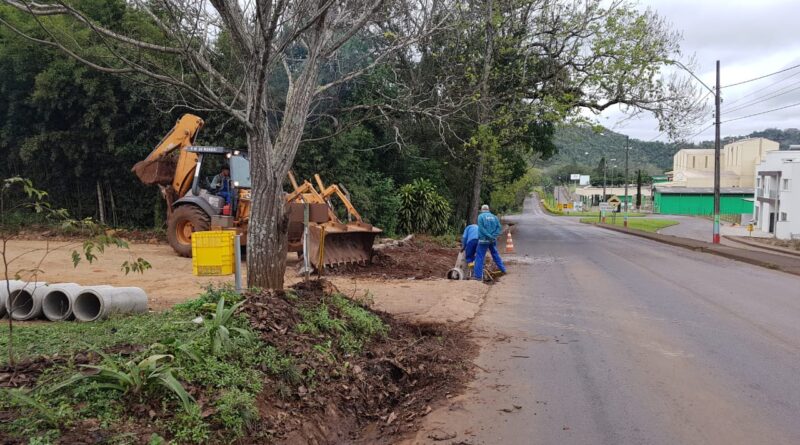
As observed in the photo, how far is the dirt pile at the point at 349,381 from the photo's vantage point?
4.80 meters

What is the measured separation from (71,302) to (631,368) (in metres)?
6.44

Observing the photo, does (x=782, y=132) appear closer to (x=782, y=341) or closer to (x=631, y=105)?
(x=631, y=105)

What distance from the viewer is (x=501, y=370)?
662 cm

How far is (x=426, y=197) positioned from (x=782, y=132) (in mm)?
134023

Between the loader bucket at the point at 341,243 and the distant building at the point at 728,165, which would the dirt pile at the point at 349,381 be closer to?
the loader bucket at the point at 341,243

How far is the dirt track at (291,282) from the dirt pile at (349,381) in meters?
1.86

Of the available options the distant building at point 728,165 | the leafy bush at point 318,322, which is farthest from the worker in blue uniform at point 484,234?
the distant building at point 728,165

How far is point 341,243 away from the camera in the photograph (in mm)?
14086

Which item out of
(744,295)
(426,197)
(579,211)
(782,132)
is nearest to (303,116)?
(744,295)

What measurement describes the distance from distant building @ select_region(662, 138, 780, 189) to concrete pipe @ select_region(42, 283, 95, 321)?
92149 mm

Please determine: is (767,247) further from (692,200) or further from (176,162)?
(692,200)

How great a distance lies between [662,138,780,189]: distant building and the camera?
88438 mm

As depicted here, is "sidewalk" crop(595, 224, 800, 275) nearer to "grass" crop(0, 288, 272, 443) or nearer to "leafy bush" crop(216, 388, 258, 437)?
"grass" crop(0, 288, 272, 443)

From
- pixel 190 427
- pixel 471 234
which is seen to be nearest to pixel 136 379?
pixel 190 427
